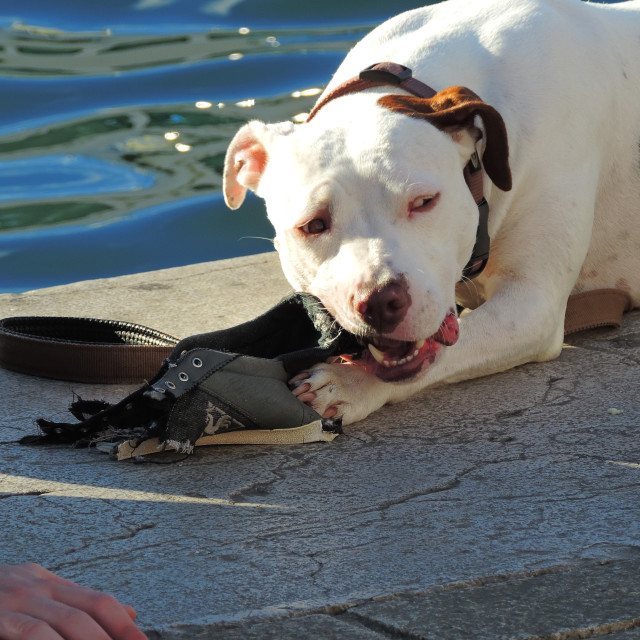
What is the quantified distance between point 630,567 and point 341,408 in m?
1.17

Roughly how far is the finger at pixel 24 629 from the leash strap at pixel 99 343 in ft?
5.88

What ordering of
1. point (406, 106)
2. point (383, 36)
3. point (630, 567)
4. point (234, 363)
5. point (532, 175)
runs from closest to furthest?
point (630, 567) < point (234, 363) < point (406, 106) < point (532, 175) < point (383, 36)

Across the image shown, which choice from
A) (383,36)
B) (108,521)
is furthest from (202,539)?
(383,36)

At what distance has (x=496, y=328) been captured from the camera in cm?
343

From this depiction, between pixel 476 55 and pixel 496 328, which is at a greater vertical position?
pixel 476 55

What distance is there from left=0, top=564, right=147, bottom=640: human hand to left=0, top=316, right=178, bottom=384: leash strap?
1673mm

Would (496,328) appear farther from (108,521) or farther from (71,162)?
(71,162)

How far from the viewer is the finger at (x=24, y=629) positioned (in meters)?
1.63

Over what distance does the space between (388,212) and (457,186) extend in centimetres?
29

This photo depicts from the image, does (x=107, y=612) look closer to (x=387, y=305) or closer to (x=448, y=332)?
(x=387, y=305)

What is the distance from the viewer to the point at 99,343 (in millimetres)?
3482

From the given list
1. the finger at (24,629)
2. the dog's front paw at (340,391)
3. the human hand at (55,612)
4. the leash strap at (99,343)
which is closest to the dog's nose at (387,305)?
the dog's front paw at (340,391)

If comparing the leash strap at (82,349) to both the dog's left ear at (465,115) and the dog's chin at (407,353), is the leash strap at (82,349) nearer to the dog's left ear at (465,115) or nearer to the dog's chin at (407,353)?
the dog's chin at (407,353)

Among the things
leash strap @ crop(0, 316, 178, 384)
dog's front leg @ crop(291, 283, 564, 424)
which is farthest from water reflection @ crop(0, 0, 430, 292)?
dog's front leg @ crop(291, 283, 564, 424)
